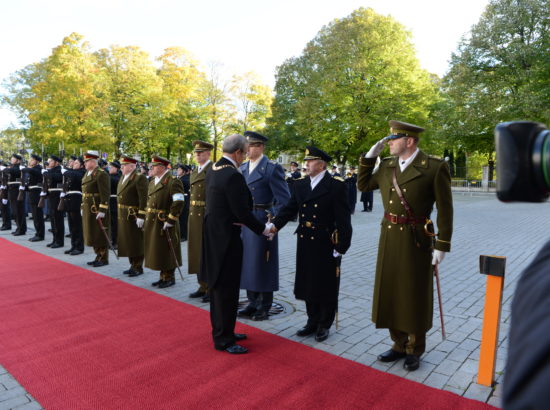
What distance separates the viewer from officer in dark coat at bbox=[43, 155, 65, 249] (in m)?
10.1

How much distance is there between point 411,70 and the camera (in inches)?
1113

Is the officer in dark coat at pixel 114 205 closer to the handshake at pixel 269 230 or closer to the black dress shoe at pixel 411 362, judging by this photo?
the handshake at pixel 269 230

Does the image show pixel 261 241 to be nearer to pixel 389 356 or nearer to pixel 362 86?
pixel 389 356

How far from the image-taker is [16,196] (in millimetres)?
12367

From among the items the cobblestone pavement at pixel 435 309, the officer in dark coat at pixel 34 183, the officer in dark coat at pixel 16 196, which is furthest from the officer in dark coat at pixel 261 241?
the officer in dark coat at pixel 16 196

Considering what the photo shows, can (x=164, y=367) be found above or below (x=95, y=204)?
below

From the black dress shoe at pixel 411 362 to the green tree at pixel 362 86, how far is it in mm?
25107

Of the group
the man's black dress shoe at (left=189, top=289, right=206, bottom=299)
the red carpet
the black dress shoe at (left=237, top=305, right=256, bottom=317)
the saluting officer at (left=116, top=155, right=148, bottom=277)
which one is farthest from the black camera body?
the saluting officer at (left=116, top=155, right=148, bottom=277)

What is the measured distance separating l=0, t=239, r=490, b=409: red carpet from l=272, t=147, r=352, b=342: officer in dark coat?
0.49 meters

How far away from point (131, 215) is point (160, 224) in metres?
1.03

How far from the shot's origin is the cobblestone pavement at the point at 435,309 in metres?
3.74

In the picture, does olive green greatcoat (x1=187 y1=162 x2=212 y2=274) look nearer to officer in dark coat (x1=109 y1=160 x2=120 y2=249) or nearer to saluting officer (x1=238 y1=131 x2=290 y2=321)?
saluting officer (x1=238 y1=131 x2=290 y2=321)

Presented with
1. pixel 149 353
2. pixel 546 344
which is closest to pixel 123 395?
pixel 149 353

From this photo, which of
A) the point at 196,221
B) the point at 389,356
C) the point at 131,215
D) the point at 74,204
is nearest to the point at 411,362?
the point at 389,356
